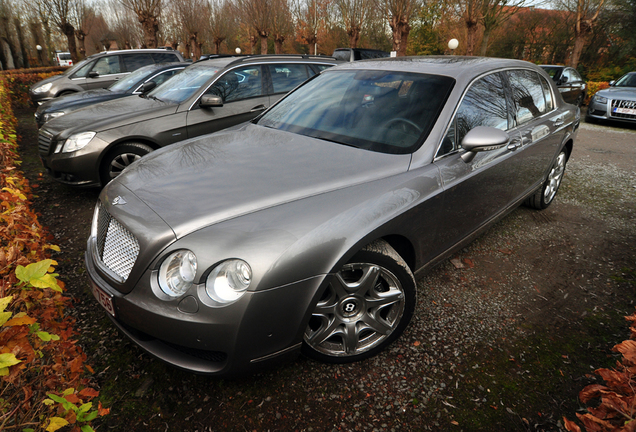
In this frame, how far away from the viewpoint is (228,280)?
176cm

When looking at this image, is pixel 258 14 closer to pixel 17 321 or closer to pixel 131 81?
pixel 131 81

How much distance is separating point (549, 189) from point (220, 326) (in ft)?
14.8

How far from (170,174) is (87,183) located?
292 cm

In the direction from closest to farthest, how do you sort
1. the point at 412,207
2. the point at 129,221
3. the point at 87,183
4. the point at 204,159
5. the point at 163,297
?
the point at 163,297 < the point at 129,221 < the point at 412,207 < the point at 204,159 < the point at 87,183

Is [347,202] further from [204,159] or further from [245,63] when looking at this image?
[245,63]

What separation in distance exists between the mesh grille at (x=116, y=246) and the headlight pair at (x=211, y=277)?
234 mm

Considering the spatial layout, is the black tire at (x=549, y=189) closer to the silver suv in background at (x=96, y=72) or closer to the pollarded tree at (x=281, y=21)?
the silver suv in background at (x=96, y=72)

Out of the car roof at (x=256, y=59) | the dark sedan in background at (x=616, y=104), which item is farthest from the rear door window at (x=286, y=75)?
the dark sedan in background at (x=616, y=104)

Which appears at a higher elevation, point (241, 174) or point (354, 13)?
point (354, 13)

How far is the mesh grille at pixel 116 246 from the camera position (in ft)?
6.37

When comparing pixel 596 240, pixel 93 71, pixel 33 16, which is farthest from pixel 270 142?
pixel 33 16

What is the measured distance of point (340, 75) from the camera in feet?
11.1

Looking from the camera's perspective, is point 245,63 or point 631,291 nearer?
point 631,291

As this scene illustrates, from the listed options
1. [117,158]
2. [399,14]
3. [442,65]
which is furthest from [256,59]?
[399,14]
